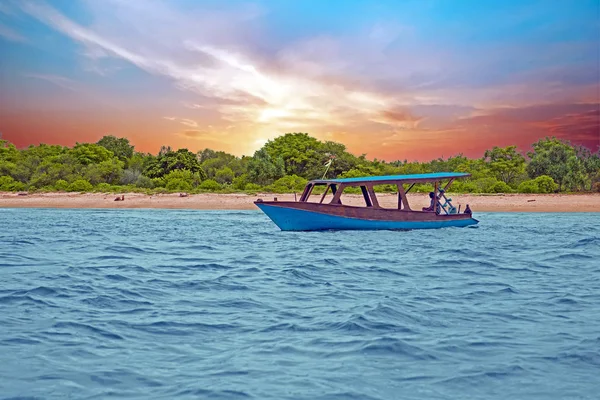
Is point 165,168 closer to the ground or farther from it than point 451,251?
farther from it

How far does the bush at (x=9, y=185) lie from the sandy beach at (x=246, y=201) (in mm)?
6480

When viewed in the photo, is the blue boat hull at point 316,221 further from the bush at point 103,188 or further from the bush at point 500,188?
the bush at point 103,188

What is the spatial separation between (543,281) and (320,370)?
823 centimetres

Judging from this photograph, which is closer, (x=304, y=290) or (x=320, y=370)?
(x=320, y=370)

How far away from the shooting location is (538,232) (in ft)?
94.7

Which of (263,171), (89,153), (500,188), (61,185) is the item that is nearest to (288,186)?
(263,171)

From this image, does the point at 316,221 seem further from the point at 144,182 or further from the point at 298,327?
the point at 144,182

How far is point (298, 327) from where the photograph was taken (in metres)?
8.52

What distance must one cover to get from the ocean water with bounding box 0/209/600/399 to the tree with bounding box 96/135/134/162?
79060mm

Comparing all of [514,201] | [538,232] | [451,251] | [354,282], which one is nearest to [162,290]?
[354,282]

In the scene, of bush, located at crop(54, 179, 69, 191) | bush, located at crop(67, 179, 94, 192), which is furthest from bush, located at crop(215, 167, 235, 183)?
bush, located at crop(54, 179, 69, 191)

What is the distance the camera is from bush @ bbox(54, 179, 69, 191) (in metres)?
63.5

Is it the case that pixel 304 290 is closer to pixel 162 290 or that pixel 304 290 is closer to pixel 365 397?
pixel 162 290

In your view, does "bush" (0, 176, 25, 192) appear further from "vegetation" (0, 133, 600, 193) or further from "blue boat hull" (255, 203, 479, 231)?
"blue boat hull" (255, 203, 479, 231)
